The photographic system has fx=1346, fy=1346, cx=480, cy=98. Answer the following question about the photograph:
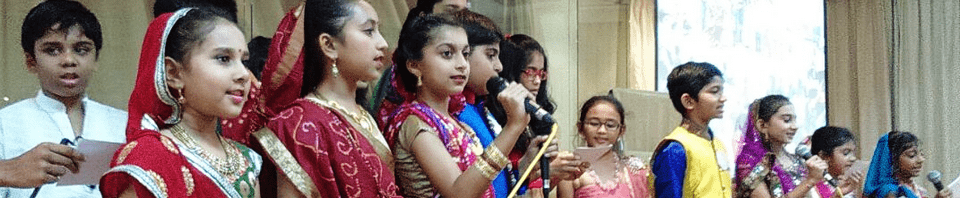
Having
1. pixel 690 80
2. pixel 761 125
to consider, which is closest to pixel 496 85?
pixel 690 80

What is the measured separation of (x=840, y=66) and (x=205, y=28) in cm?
579

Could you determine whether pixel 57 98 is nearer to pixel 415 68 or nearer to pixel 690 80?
pixel 415 68

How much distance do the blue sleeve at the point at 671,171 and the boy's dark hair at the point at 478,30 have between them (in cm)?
106

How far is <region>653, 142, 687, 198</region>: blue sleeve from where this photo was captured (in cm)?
382

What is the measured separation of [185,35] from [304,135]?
1.04 ft

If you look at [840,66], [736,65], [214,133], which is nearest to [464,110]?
[214,133]

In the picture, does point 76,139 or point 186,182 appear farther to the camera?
point 76,139

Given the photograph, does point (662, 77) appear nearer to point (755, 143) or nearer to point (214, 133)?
point (755, 143)

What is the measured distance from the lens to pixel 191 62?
6.89 feet

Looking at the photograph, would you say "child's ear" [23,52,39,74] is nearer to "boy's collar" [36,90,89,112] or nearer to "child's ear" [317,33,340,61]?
"boy's collar" [36,90,89,112]

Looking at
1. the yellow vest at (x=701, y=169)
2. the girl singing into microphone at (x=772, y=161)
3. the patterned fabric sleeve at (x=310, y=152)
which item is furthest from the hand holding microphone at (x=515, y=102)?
the girl singing into microphone at (x=772, y=161)

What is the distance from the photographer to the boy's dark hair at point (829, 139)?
5375 mm

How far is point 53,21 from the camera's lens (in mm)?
2410

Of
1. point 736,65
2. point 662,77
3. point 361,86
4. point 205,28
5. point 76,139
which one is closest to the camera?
point 205,28
